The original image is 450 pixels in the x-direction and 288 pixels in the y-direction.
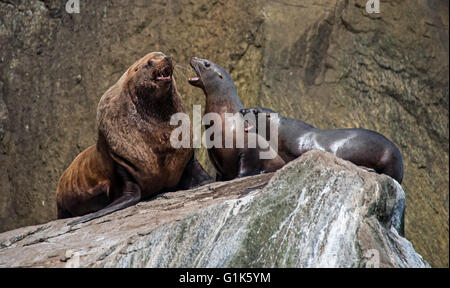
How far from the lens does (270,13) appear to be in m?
8.38

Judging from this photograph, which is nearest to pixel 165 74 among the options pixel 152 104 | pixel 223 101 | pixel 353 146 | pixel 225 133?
pixel 152 104

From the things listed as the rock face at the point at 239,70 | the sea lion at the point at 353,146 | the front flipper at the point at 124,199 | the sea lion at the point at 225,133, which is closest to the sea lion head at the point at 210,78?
the sea lion at the point at 225,133

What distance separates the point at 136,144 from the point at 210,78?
1.33 m

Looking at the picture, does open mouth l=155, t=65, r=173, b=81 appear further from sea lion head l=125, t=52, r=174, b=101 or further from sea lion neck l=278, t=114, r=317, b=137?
sea lion neck l=278, t=114, r=317, b=137

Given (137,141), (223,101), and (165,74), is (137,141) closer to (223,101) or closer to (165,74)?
(165,74)

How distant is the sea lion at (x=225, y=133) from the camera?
6.06m

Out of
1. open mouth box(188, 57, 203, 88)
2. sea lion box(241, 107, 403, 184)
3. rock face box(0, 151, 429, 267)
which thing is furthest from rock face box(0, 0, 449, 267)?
rock face box(0, 151, 429, 267)

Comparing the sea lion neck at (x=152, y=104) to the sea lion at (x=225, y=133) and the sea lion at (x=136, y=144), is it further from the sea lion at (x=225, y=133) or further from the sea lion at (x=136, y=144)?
the sea lion at (x=225, y=133)

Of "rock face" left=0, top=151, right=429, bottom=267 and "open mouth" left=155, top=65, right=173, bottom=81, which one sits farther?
"open mouth" left=155, top=65, right=173, bottom=81

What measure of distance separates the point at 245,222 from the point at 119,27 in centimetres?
487

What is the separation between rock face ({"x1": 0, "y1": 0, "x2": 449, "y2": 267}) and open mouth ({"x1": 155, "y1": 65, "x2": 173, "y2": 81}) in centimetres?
216

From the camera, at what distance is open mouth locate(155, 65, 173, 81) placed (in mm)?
5587

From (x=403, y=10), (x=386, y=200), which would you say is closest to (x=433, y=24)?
(x=403, y=10)

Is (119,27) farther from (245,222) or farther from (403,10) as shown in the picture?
(245,222)
